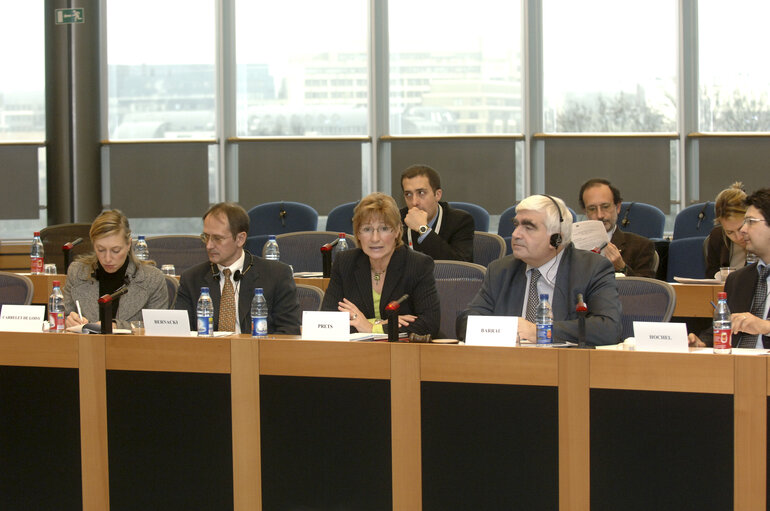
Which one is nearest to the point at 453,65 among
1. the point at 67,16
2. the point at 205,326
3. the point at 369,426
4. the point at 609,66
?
the point at 609,66

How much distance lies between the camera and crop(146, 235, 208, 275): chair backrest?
219 inches

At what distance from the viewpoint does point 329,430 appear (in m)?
2.68

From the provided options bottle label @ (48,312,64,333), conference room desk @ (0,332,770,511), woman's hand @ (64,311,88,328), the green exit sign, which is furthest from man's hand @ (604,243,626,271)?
the green exit sign

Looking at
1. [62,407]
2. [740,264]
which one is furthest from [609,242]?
[62,407]

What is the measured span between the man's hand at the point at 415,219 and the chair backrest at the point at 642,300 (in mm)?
1692

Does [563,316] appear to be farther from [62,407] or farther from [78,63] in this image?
[78,63]

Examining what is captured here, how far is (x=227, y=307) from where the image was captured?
3.57 meters

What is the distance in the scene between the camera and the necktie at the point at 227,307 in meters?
3.55

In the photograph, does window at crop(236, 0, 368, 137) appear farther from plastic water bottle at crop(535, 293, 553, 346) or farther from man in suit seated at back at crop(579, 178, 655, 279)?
plastic water bottle at crop(535, 293, 553, 346)

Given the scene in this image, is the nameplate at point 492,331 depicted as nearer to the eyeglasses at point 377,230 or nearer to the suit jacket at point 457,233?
the eyeglasses at point 377,230

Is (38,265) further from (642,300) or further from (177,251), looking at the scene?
(642,300)

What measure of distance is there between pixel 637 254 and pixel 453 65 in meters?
4.29

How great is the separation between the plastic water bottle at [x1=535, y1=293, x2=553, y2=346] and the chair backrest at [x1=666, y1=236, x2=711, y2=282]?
256 cm

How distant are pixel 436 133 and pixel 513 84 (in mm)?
834
